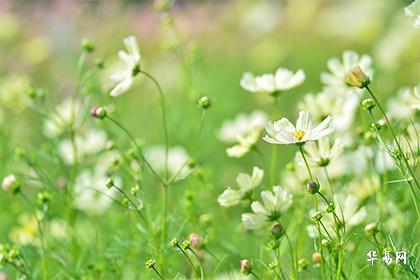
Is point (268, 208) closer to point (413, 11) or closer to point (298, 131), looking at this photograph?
point (298, 131)

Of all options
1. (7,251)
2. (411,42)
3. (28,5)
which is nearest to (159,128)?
(411,42)

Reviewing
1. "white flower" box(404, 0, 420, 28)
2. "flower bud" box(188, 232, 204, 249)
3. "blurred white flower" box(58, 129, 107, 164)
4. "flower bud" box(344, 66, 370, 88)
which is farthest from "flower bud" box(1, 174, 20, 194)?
"white flower" box(404, 0, 420, 28)

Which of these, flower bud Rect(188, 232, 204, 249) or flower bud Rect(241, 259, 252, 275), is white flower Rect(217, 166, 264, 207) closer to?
flower bud Rect(188, 232, 204, 249)

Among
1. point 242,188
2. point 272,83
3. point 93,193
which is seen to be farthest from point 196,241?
point 93,193

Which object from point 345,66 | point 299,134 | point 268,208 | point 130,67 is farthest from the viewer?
point 345,66

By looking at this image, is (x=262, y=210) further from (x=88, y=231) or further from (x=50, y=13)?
(x=50, y=13)

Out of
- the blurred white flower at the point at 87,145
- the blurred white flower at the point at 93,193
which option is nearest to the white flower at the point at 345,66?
the blurred white flower at the point at 93,193
